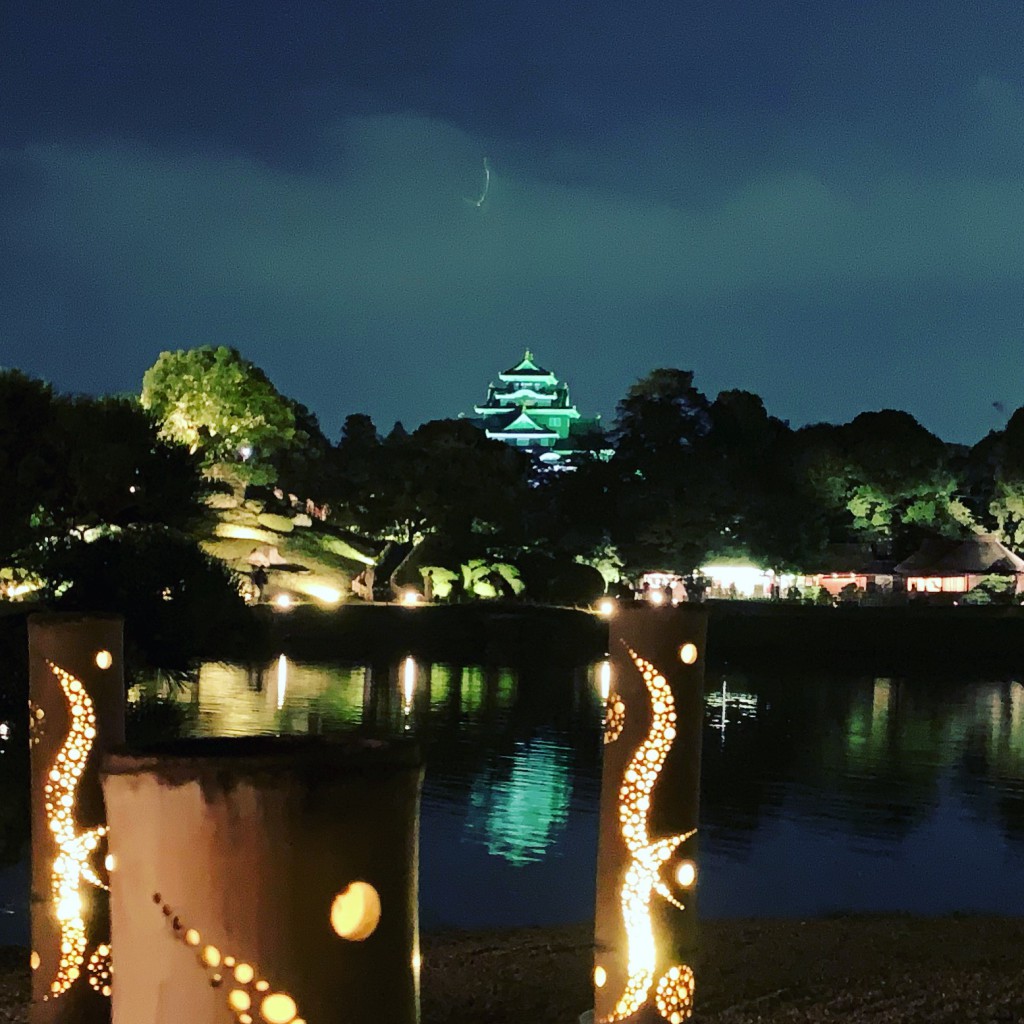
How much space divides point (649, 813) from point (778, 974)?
2.73 meters

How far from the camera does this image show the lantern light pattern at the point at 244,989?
214cm

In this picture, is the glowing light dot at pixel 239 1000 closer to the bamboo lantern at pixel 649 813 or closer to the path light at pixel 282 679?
the bamboo lantern at pixel 649 813

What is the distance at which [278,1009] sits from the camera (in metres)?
2.14

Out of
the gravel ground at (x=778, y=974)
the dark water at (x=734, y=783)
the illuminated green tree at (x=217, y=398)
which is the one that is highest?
the illuminated green tree at (x=217, y=398)

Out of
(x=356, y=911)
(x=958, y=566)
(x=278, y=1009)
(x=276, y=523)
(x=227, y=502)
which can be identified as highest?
(x=227, y=502)

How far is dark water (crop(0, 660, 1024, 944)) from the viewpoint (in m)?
13.1

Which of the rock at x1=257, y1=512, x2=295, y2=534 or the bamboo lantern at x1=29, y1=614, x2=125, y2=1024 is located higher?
the rock at x1=257, y1=512, x2=295, y2=534

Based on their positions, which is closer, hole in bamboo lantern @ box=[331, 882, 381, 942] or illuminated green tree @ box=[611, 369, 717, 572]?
hole in bamboo lantern @ box=[331, 882, 381, 942]

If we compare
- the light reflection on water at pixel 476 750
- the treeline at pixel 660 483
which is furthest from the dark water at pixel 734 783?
the treeline at pixel 660 483

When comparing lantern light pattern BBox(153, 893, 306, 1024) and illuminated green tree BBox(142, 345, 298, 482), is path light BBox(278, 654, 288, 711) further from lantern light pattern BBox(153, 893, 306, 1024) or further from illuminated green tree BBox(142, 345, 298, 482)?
lantern light pattern BBox(153, 893, 306, 1024)

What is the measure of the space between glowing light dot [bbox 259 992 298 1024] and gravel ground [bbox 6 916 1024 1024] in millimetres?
5040

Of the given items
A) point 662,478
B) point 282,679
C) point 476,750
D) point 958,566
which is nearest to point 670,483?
point 662,478

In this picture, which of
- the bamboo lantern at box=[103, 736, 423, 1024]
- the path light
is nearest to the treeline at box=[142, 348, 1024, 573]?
the path light

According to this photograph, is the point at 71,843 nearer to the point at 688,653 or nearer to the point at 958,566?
the point at 688,653
